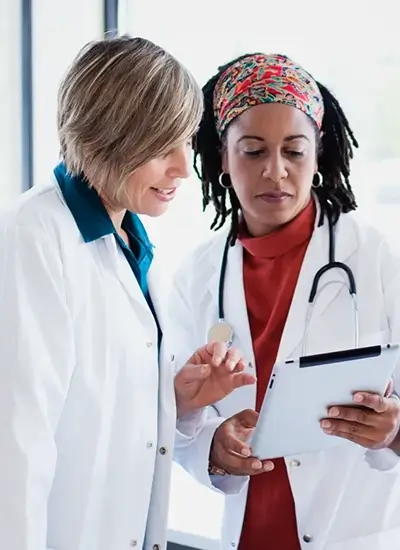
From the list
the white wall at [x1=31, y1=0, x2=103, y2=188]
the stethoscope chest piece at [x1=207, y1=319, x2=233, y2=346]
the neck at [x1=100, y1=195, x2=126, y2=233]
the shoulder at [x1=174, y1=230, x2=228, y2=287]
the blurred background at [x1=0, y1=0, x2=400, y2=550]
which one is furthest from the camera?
the white wall at [x1=31, y1=0, x2=103, y2=188]

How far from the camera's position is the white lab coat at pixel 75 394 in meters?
1.04

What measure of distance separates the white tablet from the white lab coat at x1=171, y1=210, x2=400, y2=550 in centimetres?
9

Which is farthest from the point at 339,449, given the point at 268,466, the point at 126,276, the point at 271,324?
the point at 126,276

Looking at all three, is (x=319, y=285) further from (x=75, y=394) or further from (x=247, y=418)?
(x=75, y=394)

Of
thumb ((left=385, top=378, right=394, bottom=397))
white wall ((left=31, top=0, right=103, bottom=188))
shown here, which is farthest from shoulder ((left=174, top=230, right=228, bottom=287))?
white wall ((left=31, top=0, right=103, bottom=188))

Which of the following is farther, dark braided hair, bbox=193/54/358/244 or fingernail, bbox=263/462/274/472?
dark braided hair, bbox=193/54/358/244

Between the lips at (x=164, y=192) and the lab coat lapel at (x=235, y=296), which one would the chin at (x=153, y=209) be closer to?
the lips at (x=164, y=192)

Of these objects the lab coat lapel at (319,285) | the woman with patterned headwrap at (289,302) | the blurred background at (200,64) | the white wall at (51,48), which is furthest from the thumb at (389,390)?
the white wall at (51,48)

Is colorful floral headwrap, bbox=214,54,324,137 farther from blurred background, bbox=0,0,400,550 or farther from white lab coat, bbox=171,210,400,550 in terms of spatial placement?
blurred background, bbox=0,0,400,550

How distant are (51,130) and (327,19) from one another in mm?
1088

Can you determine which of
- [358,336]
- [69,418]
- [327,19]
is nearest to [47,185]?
[69,418]

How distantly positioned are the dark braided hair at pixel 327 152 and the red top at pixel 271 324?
0.20 feet

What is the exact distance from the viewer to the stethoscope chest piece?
148 cm

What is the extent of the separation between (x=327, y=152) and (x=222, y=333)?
458 mm
